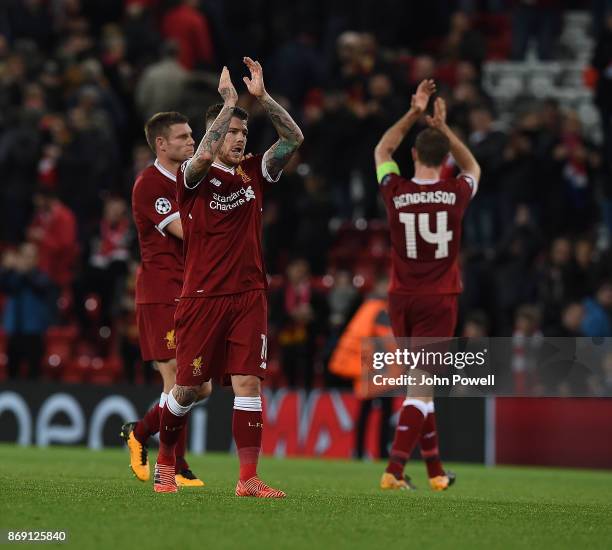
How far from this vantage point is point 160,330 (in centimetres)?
1039

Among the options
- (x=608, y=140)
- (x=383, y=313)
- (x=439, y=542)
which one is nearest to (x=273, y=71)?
(x=608, y=140)

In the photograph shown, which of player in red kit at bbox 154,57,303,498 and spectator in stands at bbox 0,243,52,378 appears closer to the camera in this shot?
player in red kit at bbox 154,57,303,498

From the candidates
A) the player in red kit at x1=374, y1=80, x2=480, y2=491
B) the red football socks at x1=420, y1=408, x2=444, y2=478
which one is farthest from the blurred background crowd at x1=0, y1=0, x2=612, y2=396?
the player in red kit at x1=374, y1=80, x2=480, y2=491

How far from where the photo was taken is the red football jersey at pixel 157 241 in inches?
403

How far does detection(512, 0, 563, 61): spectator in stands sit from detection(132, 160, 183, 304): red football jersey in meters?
13.8

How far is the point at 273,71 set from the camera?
72.4 ft

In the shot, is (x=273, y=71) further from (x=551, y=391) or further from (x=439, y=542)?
(x=439, y=542)

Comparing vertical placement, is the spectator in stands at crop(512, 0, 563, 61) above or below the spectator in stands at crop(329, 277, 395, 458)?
above

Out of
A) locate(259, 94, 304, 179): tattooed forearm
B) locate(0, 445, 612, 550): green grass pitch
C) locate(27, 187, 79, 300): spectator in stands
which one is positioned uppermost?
locate(27, 187, 79, 300): spectator in stands

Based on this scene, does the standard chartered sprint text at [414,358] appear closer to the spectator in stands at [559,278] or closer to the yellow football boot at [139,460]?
the yellow football boot at [139,460]

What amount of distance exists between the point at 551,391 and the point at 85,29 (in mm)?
13003

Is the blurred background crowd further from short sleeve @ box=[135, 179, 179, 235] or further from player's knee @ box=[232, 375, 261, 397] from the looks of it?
player's knee @ box=[232, 375, 261, 397]

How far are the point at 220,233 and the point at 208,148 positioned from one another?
618 mm

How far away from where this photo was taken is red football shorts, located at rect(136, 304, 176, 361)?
1038cm
